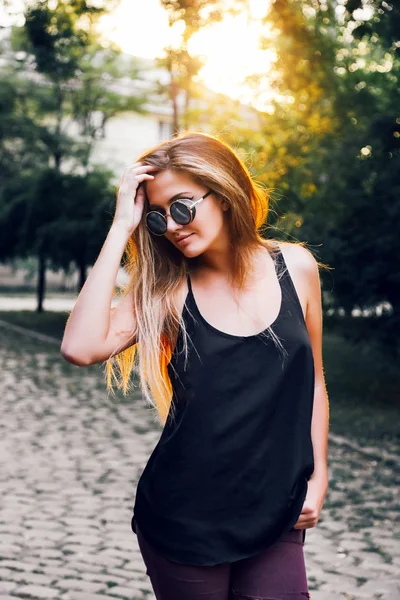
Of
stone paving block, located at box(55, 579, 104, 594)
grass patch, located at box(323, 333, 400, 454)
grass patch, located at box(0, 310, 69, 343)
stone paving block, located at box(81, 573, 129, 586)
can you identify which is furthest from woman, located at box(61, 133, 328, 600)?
grass patch, located at box(0, 310, 69, 343)

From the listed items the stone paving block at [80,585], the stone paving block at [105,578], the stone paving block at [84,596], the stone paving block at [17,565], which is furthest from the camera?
the stone paving block at [17,565]

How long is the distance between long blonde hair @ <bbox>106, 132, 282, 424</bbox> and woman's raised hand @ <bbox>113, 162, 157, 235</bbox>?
3 centimetres

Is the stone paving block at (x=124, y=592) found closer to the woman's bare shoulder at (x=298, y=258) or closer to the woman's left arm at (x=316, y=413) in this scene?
the woman's left arm at (x=316, y=413)

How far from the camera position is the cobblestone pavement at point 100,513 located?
5109 mm

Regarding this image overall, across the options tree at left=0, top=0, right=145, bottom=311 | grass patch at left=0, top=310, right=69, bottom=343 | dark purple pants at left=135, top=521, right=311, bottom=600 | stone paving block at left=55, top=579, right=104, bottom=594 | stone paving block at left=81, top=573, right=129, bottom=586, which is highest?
dark purple pants at left=135, top=521, right=311, bottom=600

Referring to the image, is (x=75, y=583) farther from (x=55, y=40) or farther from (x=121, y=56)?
(x=121, y=56)

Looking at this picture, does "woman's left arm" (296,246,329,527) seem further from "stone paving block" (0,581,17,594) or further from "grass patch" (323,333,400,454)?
"grass patch" (323,333,400,454)

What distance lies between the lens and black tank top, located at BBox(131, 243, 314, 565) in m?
2.14

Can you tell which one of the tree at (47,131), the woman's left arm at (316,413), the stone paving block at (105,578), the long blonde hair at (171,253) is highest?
the long blonde hair at (171,253)

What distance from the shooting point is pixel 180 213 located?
7.54 ft

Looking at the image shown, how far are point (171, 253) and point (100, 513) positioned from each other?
4.40m

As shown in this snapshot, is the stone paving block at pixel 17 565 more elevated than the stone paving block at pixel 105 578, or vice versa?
the stone paving block at pixel 105 578

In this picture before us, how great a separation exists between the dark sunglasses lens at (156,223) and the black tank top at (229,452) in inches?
10.6

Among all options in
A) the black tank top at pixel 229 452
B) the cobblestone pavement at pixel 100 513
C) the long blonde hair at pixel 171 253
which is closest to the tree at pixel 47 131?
the cobblestone pavement at pixel 100 513
